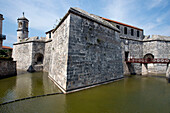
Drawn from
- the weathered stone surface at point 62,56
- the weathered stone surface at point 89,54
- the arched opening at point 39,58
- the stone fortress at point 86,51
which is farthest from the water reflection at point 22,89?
the arched opening at point 39,58

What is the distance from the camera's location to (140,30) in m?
18.3

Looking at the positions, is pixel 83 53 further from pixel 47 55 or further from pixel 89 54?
pixel 47 55

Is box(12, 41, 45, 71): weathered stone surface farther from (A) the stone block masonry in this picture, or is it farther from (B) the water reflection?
(A) the stone block masonry

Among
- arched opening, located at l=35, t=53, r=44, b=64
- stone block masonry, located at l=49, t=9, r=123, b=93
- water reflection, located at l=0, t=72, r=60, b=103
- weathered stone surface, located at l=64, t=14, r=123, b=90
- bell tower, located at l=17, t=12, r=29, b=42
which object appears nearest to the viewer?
water reflection, located at l=0, t=72, r=60, b=103

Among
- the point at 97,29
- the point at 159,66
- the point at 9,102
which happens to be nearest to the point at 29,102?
the point at 9,102

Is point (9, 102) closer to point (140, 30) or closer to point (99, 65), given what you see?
point (99, 65)

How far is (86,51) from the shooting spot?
311 inches

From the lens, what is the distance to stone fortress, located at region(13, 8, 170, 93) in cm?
711

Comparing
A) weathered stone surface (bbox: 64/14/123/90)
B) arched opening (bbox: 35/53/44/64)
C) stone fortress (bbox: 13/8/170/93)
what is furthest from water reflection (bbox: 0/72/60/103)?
arched opening (bbox: 35/53/44/64)

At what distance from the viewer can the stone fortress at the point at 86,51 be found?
7.11 metres

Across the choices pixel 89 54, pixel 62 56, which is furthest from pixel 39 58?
pixel 89 54

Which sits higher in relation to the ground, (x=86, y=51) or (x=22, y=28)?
(x=22, y=28)

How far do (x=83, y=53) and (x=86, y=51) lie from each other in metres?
0.37

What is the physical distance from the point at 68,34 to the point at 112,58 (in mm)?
6036
